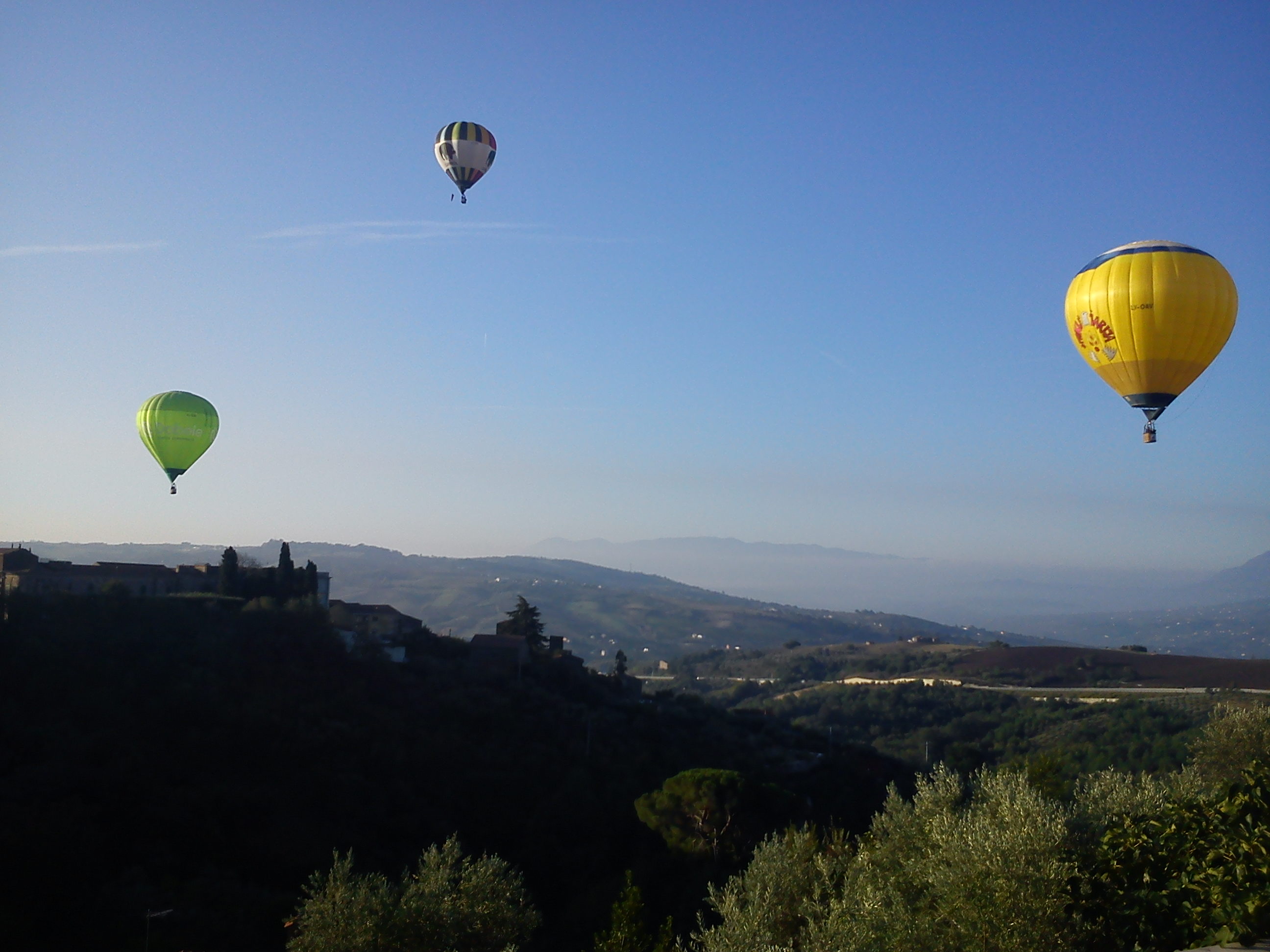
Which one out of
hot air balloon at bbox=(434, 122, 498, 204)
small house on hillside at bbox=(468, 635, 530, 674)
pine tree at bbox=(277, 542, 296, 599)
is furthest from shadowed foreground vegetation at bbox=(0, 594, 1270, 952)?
hot air balloon at bbox=(434, 122, 498, 204)

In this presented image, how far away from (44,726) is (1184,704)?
154 feet

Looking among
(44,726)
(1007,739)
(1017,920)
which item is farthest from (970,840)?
(1007,739)

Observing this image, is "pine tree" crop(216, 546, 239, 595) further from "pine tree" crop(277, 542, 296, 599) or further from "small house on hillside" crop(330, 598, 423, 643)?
"small house on hillside" crop(330, 598, 423, 643)

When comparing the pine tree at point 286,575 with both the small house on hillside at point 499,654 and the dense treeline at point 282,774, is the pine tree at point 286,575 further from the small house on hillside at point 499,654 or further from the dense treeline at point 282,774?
the small house on hillside at point 499,654

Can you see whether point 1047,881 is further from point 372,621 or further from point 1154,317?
point 372,621

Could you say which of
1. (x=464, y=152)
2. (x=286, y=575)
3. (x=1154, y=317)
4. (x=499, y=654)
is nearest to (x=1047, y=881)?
(x=1154, y=317)

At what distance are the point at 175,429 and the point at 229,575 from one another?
39.4ft

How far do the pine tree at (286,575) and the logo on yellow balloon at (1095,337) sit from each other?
1334 inches

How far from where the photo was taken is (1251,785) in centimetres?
952

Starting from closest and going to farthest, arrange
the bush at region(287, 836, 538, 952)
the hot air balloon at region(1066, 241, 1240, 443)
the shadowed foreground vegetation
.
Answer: the shadowed foreground vegetation, the bush at region(287, 836, 538, 952), the hot air balloon at region(1066, 241, 1240, 443)

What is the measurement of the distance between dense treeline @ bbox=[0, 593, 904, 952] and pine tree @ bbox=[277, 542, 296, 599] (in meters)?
3.10

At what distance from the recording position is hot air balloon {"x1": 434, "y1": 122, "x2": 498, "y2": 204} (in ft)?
111

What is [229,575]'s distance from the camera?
147ft

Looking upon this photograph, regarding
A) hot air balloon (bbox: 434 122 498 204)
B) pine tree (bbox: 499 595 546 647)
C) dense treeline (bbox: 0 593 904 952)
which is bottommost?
dense treeline (bbox: 0 593 904 952)
